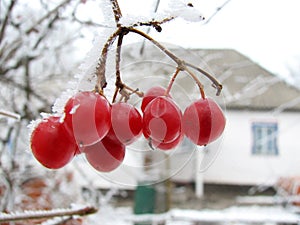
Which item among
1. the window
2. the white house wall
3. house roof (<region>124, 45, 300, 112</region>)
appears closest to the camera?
house roof (<region>124, 45, 300, 112</region>)

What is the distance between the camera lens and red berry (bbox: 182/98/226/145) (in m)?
0.47

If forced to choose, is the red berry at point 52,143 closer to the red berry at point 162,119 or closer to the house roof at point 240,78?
the red berry at point 162,119

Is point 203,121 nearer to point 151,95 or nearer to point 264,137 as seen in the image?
point 151,95

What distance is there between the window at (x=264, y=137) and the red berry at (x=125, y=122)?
18.5 ft

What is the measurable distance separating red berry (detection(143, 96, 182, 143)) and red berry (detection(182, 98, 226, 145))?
0.5 inches

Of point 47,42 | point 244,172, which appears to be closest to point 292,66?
point 47,42

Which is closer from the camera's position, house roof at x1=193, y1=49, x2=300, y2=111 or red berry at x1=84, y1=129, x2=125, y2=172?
red berry at x1=84, y1=129, x2=125, y2=172

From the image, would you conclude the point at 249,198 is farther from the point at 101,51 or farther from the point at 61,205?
the point at 101,51

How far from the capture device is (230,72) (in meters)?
2.66

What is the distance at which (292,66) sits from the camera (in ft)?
10.6

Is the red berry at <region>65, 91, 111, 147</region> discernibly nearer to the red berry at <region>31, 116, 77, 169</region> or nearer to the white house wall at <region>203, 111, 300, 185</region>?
the red berry at <region>31, 116, 77, 169</region>

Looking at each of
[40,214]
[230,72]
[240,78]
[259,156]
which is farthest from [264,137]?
[40,214]

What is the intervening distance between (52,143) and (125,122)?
81 millimetres

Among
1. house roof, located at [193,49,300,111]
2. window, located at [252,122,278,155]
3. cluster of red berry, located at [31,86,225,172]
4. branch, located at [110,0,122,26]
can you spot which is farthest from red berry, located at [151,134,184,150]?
window, located at [252,122,278,155]
